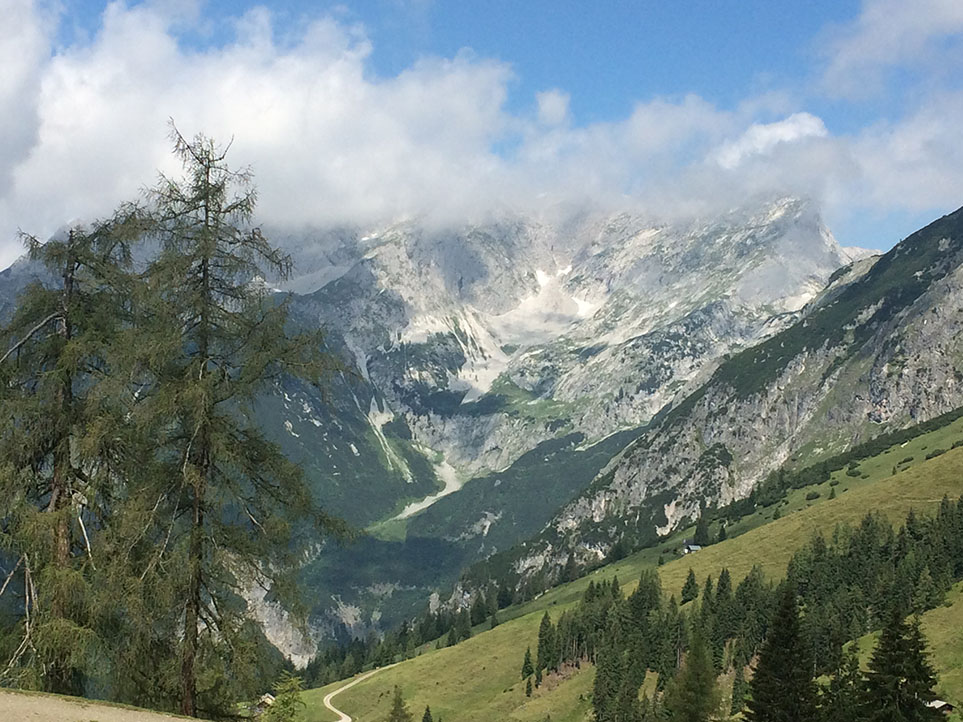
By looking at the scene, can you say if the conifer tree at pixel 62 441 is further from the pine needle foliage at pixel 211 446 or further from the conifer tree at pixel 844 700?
the conifer tree at pixel 844 700

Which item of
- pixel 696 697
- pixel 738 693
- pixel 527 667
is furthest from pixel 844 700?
pixel 527 667

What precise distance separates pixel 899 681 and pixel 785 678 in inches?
389

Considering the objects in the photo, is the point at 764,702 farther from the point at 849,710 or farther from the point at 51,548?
the point at 51,548

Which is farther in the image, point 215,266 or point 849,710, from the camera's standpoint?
point 849,710

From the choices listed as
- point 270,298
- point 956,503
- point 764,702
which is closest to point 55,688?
point 270,298

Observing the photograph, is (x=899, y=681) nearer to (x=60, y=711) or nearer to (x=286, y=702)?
(x=286, y=702)

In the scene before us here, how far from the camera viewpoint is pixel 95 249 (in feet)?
81.6

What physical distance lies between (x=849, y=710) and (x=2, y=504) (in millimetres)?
64052

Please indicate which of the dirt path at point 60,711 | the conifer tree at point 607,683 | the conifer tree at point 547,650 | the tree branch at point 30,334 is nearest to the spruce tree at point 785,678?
the dirt path at point 60,711

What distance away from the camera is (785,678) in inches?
2589

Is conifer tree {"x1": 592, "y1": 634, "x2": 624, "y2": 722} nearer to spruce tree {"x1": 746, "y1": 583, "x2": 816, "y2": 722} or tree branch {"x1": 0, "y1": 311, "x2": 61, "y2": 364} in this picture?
spruce tree {"x1": 746, "y1": 583, "x2": 816, "y2": 722}

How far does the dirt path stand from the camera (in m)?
17.8

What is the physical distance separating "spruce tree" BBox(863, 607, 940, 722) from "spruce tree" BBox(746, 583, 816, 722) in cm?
734

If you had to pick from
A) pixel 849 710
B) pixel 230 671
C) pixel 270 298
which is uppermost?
pixel 270 298
